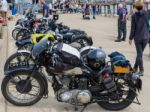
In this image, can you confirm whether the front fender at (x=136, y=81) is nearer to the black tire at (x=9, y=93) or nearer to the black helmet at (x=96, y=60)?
the black helmet at (x=96, y=60)

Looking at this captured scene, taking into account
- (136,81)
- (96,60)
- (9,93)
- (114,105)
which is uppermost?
(96,60)

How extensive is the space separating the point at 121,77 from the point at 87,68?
0.58 meters

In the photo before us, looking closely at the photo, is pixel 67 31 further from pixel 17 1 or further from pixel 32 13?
pixel 17 1

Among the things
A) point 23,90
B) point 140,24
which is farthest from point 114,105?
point 140,24

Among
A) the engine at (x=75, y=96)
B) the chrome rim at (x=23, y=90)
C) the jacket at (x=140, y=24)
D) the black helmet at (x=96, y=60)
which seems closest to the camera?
the engine at (x=75, y=96)

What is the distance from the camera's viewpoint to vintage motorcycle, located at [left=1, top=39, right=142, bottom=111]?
7305 mm

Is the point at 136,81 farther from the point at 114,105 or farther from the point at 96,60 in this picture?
the point at 96,60

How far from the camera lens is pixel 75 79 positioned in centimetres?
741

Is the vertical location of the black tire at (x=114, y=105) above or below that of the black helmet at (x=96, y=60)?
below

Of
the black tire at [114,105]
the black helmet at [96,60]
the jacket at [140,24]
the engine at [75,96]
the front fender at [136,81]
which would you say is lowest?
the black tire at [114,105]

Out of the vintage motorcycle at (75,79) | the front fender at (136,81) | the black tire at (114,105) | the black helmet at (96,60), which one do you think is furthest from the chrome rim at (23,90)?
the front fender at (136,81)

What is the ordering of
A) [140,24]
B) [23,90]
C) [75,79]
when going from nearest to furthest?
[75,79] → [23,90] → [140,24]

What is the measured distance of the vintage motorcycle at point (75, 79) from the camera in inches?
288

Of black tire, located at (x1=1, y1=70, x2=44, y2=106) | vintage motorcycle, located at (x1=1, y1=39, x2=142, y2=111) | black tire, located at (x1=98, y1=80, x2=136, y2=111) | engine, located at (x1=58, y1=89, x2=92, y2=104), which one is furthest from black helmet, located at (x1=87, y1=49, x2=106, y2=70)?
black tire, located at (x1=1, y1=70, x2=44, y2=106)
